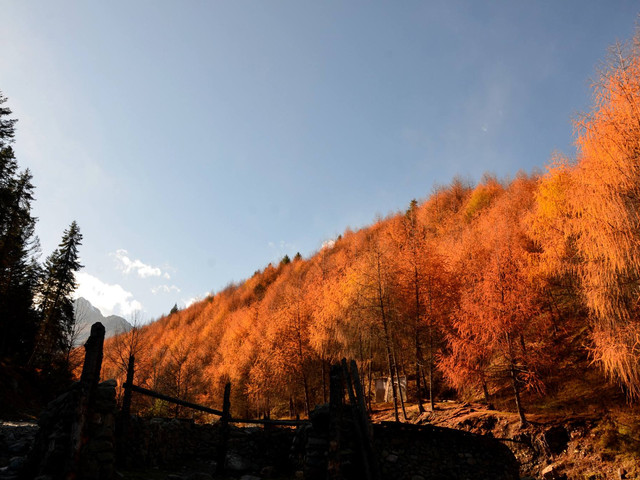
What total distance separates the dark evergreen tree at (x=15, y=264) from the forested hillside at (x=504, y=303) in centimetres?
1173

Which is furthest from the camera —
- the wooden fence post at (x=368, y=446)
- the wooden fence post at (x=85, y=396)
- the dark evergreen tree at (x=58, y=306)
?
the dark evergreen tree at (x=58, y=306)

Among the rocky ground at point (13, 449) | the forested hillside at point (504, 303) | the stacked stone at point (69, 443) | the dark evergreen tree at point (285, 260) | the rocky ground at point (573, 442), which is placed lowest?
the rocky ground at point (573, 442)

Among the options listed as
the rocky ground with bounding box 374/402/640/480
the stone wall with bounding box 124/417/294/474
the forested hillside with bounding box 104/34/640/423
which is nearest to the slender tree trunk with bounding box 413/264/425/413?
the forested hillside with bounding box 104/34/640/423

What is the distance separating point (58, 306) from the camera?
27875 mm

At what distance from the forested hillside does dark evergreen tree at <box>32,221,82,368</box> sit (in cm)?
934

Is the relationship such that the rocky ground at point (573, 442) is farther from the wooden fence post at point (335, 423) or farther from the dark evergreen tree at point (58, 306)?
the dark evergreen tree at point (58, 306)

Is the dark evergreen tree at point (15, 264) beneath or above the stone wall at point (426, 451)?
above

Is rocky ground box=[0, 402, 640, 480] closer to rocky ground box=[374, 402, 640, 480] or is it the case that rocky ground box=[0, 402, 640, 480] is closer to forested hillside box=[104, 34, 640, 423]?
rocky ground box=[374, 402, 640, 480]

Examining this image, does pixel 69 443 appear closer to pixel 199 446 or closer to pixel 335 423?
pixel 335 423

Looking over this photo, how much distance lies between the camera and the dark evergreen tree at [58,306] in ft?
82.9

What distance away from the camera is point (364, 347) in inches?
839

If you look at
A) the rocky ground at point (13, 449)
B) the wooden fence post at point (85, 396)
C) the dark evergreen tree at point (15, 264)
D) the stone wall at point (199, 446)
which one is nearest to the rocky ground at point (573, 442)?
the stone wall at point (199, 446)

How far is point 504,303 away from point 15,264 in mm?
32197

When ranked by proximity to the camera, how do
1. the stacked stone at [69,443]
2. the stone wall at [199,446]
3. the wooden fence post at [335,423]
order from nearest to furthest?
the stacked stone at [69,443] → the wooden fence post at [335,423] → the stone wall at [199,446]
